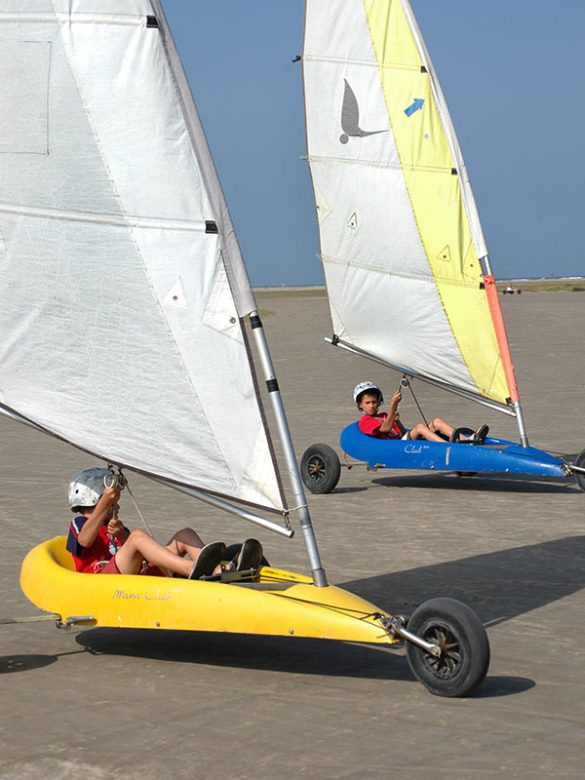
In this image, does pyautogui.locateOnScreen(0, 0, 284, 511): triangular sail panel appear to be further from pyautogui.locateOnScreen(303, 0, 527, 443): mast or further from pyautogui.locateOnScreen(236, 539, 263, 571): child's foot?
pyautogui.locateOnScreen(303, 0, 527, 443): mast

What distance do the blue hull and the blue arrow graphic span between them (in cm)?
336

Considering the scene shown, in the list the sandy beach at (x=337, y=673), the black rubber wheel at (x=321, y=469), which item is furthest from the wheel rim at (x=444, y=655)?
the black rubber wheel at (x=321, y=469)

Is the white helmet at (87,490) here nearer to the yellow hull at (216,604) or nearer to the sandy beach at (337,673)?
the yellow hull at (216,604)

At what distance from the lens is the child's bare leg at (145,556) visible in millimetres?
6883

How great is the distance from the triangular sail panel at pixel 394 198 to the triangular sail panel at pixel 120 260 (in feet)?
24.7

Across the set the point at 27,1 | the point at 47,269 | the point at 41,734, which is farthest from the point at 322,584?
the point at 27,1

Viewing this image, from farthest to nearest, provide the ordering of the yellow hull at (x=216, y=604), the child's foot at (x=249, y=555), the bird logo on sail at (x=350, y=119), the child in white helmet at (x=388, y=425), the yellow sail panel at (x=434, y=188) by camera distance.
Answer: the bird logo on sail at (x=350, y=119) → the yellow sail panel at (x=434, y=188) → the child in white helmet at (x=388, y=425) → the child's foot at (x=249, y=555) → the yellow hull at (x=216, y=604)

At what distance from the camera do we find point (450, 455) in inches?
498

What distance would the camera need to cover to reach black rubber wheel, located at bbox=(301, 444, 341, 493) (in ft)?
42.5

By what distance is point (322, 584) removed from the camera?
659 centimetres

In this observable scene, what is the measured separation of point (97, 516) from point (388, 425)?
6353mm

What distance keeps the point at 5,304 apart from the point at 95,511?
112 cm

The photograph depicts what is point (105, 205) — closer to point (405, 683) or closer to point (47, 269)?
point (47, 269)

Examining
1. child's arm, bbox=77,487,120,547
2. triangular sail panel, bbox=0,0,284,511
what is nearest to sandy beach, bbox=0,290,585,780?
child's arm, bbox=77,487,120,547
